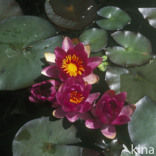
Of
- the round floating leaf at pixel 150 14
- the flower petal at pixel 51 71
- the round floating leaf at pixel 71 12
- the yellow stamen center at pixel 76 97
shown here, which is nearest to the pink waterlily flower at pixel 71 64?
the flower petal at pixel 51 71

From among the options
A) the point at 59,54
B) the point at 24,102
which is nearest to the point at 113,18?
the point at 59,54

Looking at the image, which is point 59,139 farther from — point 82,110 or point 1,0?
point 1,0

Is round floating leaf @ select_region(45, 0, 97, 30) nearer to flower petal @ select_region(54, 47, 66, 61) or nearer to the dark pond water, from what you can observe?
the dark pond water

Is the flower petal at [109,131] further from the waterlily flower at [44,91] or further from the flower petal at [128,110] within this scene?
the waterlily flower at [44,91]

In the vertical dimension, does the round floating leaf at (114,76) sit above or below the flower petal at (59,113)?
above

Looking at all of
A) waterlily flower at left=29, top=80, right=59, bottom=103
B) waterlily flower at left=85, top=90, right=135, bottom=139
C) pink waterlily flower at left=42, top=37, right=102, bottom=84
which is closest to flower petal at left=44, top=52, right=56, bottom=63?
pink waterlily flower at left=42, top=37, right=102, bottom=84

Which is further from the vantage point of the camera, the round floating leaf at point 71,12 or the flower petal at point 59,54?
the round floating leaf at point 71,12

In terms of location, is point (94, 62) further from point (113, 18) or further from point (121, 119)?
point (113, 18)

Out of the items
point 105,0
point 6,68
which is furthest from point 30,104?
point 105,0
